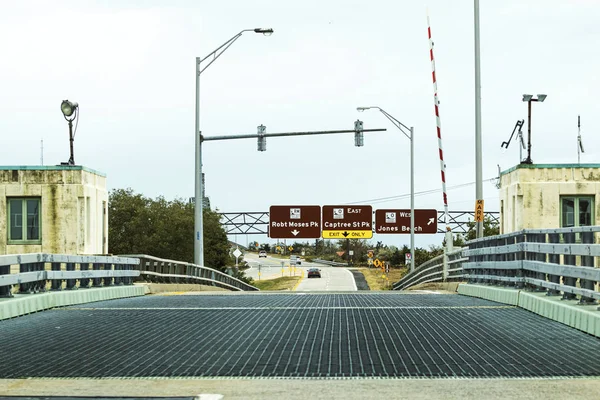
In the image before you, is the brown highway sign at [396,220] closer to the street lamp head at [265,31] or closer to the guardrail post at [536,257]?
the street lamp head at [265,31]

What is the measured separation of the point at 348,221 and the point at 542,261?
56223 mm

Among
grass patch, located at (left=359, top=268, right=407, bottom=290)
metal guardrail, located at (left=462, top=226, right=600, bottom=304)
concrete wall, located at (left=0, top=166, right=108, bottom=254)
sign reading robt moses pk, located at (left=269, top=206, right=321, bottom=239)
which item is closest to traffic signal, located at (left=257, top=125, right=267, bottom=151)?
concrete wall, located at (left=0, top=166, right=108, bottom=254)

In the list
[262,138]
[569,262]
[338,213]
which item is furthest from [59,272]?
[338,213]

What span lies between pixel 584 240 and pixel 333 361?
14.6 feet

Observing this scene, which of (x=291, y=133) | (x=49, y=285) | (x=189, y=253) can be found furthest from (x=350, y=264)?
(x=49, y=285)

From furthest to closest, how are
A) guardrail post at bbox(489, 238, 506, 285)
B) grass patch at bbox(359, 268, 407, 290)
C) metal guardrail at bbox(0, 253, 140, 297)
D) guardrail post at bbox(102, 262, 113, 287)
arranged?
grass patch at bbox(359, 268, 407, 290), guardrail post at bbox(102, 262, 113, 287), guardrail post at bbox(489, 238, 506, 285), metal guardrail at bbox(0, 253, 140, 297)

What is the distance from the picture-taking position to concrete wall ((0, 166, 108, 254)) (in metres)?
36.1

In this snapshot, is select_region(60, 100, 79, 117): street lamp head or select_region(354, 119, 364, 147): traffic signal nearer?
select_region(60, 100, 79, 117): street lamp head

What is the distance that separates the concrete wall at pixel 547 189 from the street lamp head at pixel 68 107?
17.1 meters

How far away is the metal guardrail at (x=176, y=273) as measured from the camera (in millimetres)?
24141

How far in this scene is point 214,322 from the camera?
12.6m

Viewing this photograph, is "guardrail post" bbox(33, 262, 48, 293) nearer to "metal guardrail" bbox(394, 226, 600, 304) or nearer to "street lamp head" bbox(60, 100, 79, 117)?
"metal guardrail" bbox(394, 226, 600, 304)

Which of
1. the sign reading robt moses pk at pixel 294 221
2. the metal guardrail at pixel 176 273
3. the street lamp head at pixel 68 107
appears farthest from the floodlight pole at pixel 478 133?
the sign reading robt moses pk at pixel 294 221

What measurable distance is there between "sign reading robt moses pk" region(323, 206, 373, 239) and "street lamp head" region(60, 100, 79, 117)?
117 feet
